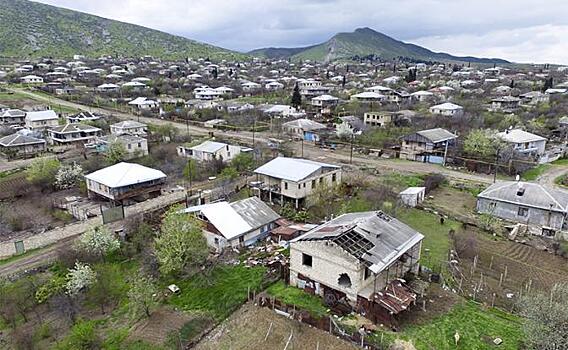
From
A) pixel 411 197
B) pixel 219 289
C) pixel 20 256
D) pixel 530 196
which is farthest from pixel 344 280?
pixel 20 256

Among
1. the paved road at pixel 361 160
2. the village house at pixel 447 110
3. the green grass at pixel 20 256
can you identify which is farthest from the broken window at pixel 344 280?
the village house at pixel 447 110

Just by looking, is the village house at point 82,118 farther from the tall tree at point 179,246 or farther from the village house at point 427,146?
the village house at point 427,146

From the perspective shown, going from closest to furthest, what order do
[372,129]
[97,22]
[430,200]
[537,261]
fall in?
1. [537,261]
2. [430,200]
3. [372,129]
4. [97,22]

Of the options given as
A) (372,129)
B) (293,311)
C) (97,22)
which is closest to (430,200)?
(293,311)

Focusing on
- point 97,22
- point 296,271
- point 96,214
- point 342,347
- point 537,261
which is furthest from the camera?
point 97,22

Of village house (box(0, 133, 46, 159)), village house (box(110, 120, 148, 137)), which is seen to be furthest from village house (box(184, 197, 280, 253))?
village house (box(0, 133, 46, 159))

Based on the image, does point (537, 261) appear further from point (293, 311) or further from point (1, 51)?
point (1, 51)

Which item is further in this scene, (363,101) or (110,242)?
(363,101)
